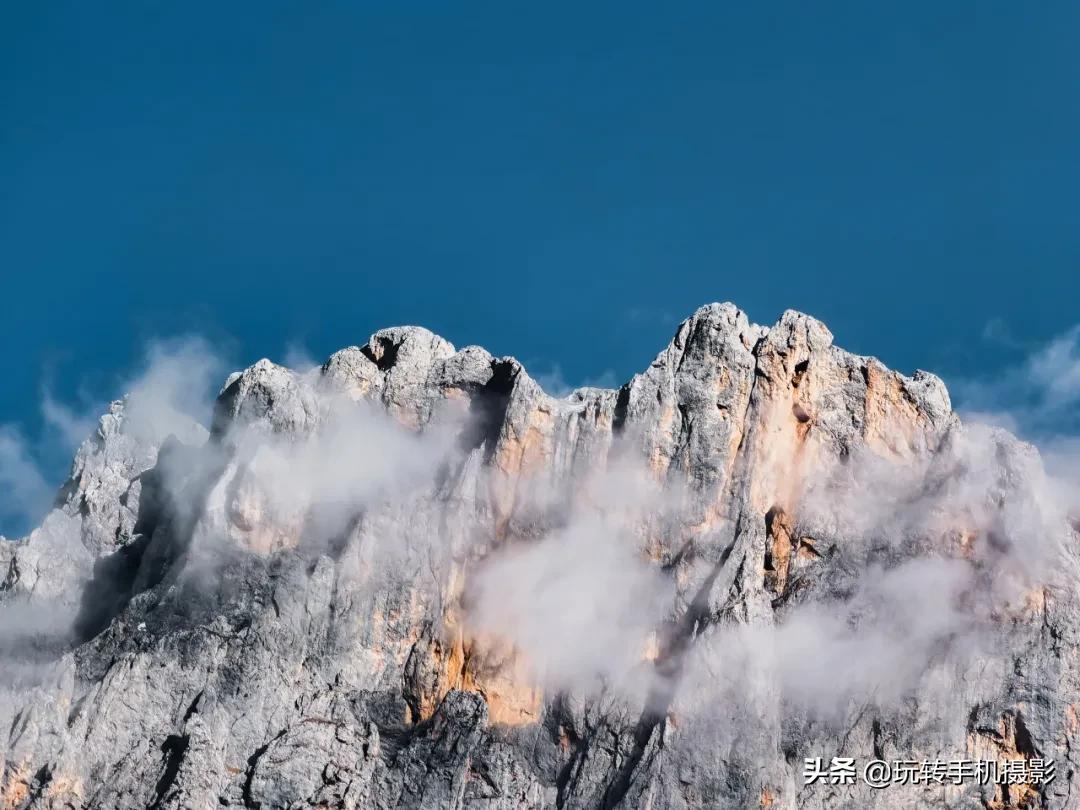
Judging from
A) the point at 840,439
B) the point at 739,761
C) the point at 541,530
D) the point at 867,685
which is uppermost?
the point at 840,439

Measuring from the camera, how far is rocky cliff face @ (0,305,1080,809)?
261 feet

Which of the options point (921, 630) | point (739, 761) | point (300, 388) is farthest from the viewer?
point (300, 388)

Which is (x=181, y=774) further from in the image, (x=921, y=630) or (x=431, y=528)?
(x=921, y=630)

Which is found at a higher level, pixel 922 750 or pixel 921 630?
pixel 921 630

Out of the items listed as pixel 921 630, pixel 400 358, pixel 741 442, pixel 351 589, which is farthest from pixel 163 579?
pixel 921 630

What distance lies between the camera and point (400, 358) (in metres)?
98.5

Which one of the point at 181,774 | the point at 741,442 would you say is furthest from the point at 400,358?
the point at 181,774

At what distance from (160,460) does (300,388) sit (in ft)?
32.0

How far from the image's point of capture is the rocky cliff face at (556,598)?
79.7 metres

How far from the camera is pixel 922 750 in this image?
7950 cm

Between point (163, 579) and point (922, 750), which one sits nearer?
point (922, 750)

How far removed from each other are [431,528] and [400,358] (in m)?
11.7

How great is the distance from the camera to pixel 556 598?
88562 mm

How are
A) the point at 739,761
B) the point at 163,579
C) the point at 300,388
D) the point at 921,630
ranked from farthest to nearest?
Answer: the point at 300,388 < the point at 163,579 < the point at 921,630 < the point at 739,761
